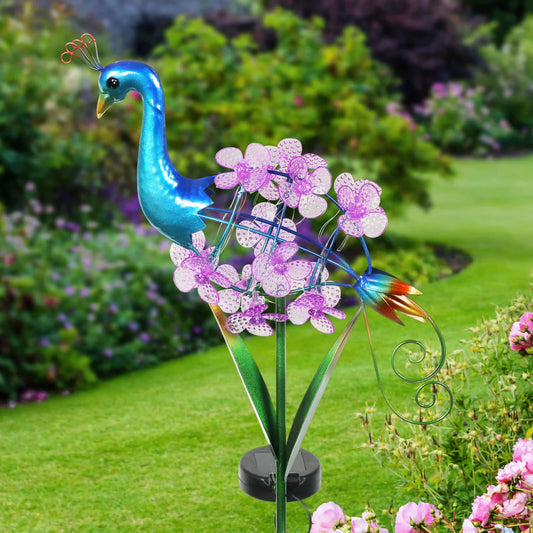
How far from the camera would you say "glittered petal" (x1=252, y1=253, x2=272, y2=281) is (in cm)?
179

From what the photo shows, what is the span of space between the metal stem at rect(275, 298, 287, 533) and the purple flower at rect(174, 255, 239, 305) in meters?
0.16

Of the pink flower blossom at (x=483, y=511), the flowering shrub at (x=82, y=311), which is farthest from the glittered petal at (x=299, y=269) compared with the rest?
the flowering shrub at (x=82, y=311)

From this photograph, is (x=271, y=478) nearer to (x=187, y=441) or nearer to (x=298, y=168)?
(x=298, y=168)

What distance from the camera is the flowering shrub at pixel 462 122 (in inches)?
490

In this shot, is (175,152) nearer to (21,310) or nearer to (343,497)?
(21,310)

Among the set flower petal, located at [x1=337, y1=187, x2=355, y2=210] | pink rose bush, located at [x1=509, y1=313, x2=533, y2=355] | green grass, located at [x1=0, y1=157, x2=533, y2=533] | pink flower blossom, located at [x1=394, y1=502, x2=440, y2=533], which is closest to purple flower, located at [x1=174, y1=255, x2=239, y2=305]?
flower petal, located at [x1=337, y1=187, x2=355, y2=210]

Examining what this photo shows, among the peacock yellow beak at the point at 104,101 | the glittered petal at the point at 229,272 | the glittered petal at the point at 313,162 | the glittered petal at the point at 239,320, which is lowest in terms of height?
the glittered petal at the point at 239,320

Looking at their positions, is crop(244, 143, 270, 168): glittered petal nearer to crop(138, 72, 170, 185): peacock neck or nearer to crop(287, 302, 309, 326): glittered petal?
crop(138, 72, 170, 185): peacock neck

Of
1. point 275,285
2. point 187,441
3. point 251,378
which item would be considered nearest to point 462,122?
point 187,441

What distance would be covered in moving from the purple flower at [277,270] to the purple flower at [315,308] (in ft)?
0.19

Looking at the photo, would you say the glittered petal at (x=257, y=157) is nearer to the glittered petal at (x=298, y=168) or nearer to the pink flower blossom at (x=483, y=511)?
the glittered petal at (x=298, y=168)

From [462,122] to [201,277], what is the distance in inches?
449

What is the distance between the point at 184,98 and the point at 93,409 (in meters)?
3.40

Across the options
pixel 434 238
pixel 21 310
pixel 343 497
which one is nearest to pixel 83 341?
pixel 21 310
